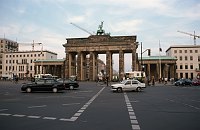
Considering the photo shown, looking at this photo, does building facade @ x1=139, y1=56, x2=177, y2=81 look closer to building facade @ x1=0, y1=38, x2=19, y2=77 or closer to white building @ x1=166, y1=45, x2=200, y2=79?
white building @ x1=166, y1=45, x2=200, y2=79

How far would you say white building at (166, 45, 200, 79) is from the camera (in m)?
131

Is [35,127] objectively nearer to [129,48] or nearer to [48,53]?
[129,48]

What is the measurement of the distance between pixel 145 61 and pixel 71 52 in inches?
1220

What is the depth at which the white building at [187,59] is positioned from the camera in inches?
5157

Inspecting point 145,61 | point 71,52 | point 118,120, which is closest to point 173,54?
point 145,61

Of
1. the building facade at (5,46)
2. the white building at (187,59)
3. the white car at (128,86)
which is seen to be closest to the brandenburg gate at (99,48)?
the white building at (187,59)

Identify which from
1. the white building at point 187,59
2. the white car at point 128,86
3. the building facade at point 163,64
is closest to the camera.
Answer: the white car at point 128,86

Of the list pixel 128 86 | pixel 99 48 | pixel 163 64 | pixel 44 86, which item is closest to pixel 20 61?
pixel 99 48

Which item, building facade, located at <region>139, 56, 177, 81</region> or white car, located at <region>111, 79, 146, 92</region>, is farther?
building facade, located at <region>139, 56, 177, 81</region>

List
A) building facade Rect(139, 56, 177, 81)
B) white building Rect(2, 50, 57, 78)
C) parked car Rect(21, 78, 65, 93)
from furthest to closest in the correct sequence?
white building Rect(2, 50, 57, 78) → building facade Rect(139, 56, 177, 81) → parked car Rect(21, 78, 65, 93)

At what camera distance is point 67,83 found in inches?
1439

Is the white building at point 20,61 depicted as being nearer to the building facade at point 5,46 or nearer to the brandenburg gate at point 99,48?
the building facade at point 5,46

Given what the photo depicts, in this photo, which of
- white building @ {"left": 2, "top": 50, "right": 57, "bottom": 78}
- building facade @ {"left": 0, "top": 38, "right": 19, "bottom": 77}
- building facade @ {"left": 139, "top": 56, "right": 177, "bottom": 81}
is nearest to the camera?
building facade @ {"left": 139, "top": 56, "right": 177, "bottom": 81}

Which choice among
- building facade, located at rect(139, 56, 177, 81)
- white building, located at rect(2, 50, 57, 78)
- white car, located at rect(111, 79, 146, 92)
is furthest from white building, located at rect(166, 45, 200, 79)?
white car, located at rect(111, 79, 146, 92)
